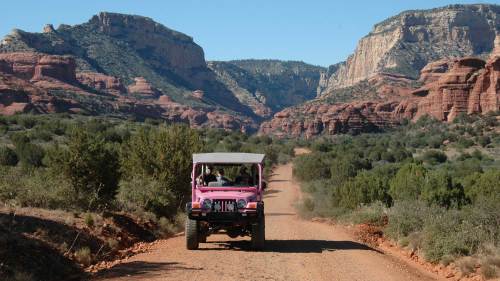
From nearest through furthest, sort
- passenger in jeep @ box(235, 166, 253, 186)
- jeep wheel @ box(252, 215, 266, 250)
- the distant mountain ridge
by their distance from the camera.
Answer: jeep wheel @ box(252, 215, 266, 250)
passenger in jeep @ box(235, 166, 253, 186)
the distant mountain ridge

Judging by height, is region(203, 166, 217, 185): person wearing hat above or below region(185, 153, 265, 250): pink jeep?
above

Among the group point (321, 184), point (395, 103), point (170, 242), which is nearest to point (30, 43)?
point (395, 103)

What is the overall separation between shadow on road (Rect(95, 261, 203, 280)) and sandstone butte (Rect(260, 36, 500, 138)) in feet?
325

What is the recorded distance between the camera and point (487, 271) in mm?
12391

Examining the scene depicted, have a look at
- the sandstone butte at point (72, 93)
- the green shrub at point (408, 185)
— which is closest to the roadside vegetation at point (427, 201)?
the green shrub at point (408, 185)

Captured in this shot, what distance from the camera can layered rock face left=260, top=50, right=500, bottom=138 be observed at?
10650cm

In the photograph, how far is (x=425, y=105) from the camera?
118m

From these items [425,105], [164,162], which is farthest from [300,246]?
[425,105]

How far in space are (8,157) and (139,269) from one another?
32166 mm

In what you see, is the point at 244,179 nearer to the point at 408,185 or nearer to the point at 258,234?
the point at 258,234

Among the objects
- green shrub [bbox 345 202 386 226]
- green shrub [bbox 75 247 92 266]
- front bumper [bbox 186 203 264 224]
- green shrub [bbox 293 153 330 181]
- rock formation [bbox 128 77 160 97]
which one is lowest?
green shrub [bbox 293 153 330 181]

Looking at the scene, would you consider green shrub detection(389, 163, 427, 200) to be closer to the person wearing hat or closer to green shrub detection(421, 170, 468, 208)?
green shrub detection(421, 170, 468, 208)

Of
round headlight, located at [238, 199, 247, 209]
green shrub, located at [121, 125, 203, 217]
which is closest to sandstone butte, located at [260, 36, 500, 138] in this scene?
green shrub, located at [121, 125, 203, 217]

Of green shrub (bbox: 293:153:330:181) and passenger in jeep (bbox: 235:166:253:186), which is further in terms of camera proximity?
green shrub (bbox: 293:153:330:181)
